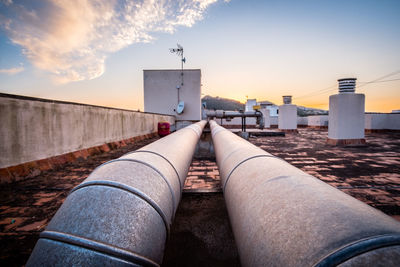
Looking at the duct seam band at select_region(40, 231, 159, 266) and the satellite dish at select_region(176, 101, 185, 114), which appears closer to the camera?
the duct seam band at select_region(40, 231, 159, 266)

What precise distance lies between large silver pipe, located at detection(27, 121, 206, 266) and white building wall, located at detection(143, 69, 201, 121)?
59.6ft

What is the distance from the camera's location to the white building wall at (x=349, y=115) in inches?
287

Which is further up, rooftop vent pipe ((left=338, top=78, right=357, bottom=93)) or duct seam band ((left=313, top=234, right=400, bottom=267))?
rooftop vent pipe ((left=338, top=78, right=357, bottom=93))

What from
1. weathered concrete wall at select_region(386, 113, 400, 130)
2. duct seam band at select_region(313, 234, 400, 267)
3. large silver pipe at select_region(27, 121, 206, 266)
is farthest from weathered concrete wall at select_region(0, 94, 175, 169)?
weathered concrete wall at select_region(386, 113, 400, 130)

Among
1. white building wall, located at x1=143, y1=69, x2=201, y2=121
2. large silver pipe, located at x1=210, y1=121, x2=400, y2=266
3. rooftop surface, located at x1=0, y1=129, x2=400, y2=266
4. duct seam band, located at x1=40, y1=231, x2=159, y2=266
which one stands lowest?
rooftop surface, located at x1=0, y1=129, x2=400, y2=266

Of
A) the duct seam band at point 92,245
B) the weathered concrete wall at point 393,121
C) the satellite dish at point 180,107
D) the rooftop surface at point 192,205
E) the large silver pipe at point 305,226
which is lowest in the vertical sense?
the rooftop surface at point 192,205

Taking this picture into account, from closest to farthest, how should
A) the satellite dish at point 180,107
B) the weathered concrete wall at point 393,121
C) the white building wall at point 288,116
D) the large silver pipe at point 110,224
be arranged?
the large silver pipe at point 110,224 < the weathered concrete wall at point 393,121 < the white building wall at point 288,116 < the satellite dish at point 180,107

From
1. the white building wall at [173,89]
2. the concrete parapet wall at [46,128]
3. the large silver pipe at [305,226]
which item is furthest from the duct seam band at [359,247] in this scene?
the white building wall at [173,89]

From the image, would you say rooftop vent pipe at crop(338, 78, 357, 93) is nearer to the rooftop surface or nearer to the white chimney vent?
the white chimney vent

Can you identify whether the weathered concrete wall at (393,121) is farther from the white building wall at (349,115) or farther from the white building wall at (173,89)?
the white building wall at (173,89)

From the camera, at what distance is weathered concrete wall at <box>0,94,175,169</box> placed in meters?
3.05

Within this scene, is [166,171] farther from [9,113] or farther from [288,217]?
[9,113]

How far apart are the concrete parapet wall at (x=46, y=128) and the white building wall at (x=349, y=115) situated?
8543 millimetres

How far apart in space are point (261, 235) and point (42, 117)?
4466mm
